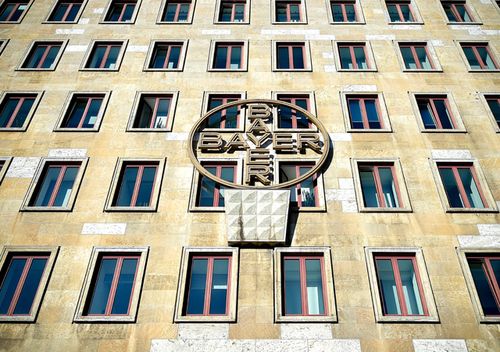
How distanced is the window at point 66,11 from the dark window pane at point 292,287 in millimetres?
20763

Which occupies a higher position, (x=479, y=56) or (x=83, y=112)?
(x=479, y=56)

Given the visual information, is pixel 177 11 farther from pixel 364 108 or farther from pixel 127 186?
pixel 364 108

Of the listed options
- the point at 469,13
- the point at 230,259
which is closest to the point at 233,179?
the point at 230,259

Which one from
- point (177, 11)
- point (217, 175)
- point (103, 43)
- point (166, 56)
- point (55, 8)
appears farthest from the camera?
point (55, 8)

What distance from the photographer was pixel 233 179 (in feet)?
63.1

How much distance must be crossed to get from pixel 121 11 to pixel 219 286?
2019 cm

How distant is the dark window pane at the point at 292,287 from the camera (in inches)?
616

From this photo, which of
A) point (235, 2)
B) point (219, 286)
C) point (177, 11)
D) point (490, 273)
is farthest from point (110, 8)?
point (490, 273)

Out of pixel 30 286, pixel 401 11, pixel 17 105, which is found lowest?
pixel 30 286

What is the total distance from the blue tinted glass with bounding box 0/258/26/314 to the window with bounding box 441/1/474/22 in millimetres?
27662

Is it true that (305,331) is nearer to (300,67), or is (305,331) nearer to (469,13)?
(300,67)

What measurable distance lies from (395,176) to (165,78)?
42.8ft

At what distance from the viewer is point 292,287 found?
16.1 metres

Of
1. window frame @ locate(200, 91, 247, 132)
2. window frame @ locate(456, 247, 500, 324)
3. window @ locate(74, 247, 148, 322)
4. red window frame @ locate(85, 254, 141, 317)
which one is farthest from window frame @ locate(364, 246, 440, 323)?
red window frame @ locate(85, 254, 141, 317)
